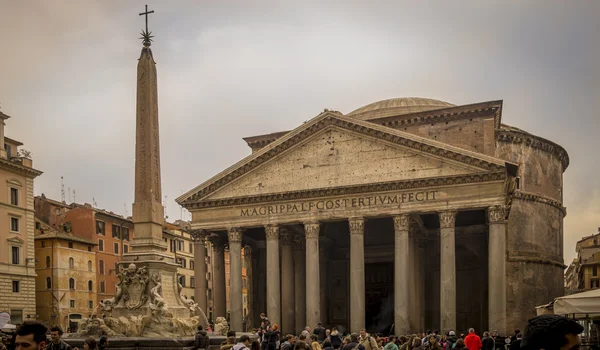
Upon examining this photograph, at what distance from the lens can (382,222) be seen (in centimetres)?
3884

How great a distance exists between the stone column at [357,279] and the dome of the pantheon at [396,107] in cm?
1163

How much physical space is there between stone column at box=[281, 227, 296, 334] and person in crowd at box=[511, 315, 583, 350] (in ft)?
105

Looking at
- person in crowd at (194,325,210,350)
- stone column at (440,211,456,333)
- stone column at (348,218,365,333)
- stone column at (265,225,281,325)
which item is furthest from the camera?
stone column at (265,225,281,325)

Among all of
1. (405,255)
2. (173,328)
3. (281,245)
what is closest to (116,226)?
(281,245)

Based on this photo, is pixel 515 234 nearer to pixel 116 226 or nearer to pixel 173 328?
pixel 116 226

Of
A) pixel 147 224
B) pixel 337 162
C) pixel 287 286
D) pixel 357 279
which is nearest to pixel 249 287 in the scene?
pixel 287 286

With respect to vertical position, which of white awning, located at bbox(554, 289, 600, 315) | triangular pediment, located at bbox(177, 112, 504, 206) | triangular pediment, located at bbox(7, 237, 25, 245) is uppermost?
triangular pediment, located at bbox(177, 112, 504, 206)

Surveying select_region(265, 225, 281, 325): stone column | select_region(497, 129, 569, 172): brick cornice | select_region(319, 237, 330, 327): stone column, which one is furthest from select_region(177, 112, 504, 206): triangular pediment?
select_region(497, 129, 569, 172): brick cornice

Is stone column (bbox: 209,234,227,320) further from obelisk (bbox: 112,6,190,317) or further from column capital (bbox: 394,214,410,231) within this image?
obelisk (bbox: 112,6,190,317)

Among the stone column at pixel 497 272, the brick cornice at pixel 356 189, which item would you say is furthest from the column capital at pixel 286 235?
the stone column at pixel 497 272

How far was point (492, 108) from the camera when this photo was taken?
117ft

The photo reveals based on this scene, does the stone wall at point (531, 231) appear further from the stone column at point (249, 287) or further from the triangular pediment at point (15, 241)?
the triangular pediment at point (15, 241)

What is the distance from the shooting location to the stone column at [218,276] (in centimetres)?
3528

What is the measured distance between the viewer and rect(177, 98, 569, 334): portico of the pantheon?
2995cm
